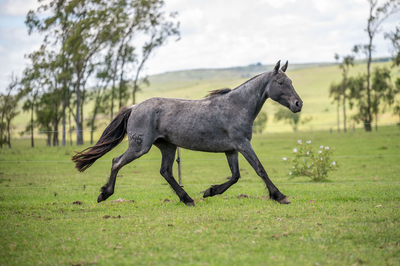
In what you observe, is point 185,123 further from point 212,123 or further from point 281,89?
point 281,89

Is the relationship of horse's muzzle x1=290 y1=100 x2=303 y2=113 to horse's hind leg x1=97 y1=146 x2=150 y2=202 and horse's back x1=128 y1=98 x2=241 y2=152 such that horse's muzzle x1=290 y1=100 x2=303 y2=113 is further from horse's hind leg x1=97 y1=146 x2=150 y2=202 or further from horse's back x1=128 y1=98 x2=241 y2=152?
horse's hind leg x1=97 y1=146 x2=150 y2=202

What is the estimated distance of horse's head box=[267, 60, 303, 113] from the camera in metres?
6.95

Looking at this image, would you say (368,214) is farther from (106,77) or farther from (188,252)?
(106,77)

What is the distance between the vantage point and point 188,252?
4219mm

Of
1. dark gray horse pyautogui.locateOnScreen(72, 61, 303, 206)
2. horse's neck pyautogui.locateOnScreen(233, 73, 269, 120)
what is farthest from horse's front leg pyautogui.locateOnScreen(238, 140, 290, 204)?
horse's neck pyautogui.locateOnScreen(233, 73, 269, 120)

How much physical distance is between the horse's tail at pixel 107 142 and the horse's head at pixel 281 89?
2.86m

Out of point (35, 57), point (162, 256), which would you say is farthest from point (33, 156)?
point (35, 57)

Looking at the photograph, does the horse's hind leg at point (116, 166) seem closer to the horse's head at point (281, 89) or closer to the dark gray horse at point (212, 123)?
the dark gray horse at point (212, 123)

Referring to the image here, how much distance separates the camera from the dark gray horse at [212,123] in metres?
6.94

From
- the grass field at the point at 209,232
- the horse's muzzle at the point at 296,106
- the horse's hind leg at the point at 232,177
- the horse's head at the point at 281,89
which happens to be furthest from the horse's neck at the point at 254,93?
the grass field at the point at 209,232

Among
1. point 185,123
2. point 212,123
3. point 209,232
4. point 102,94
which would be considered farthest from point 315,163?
point 102,94

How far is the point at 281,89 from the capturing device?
7.04m

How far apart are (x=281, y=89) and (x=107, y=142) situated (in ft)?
11.5

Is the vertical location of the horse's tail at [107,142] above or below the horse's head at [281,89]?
below
